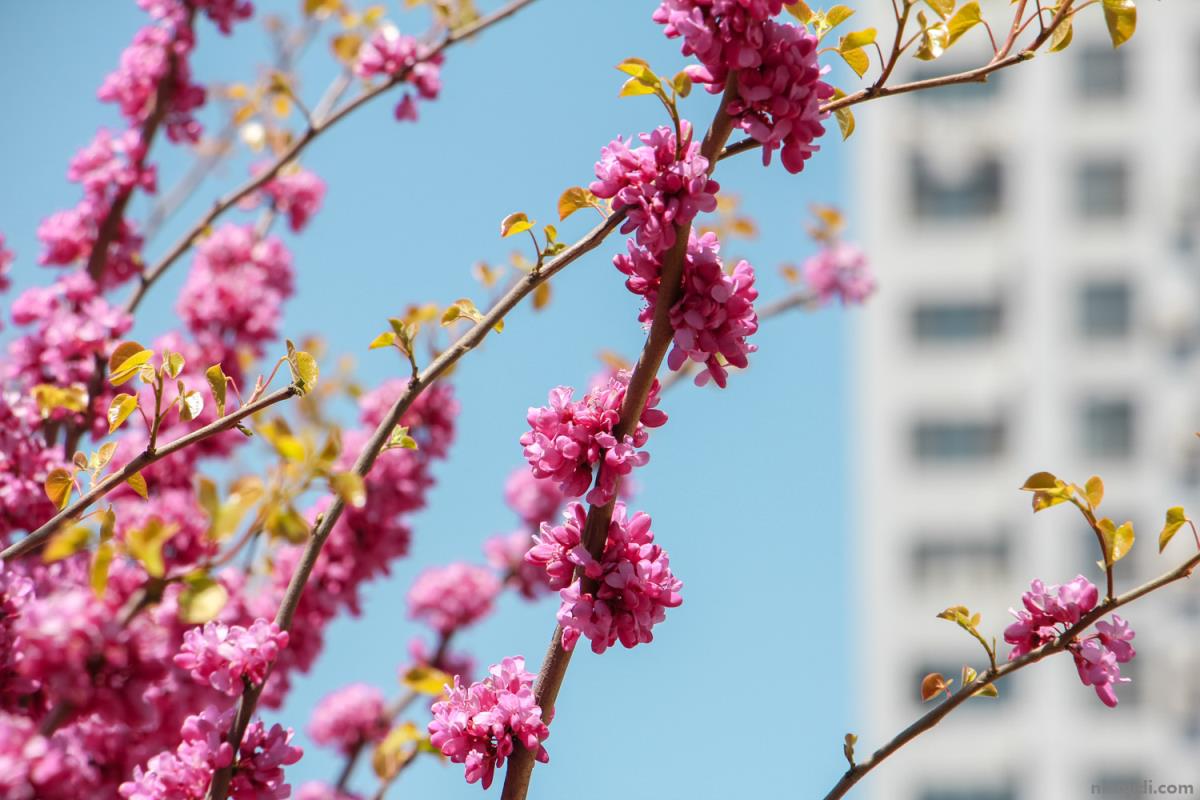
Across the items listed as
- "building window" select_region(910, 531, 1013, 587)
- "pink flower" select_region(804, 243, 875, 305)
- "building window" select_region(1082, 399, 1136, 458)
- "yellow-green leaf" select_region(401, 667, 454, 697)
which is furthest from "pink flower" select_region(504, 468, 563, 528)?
"building window" select_region(1082, 399, 1136, 458)

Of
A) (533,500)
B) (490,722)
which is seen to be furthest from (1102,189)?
(490,722)

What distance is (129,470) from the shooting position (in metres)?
1.66

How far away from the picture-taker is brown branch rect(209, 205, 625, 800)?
167 cm

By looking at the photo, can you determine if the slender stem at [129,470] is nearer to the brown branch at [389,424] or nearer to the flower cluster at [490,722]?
the brown branch at [389,424]

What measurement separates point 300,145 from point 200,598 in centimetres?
194

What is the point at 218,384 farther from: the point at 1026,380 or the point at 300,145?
the point at 1026,380

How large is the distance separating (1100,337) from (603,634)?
24799 millimetres

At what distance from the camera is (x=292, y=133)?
3.45 meters

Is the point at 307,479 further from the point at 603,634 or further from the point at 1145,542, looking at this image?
the point at 1145,542

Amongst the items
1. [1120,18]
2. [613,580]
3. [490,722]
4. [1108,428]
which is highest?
[1108,428]

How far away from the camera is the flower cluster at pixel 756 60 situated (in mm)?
1557

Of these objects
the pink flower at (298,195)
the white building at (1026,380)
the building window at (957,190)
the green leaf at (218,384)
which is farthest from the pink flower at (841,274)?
the building window at (957,190)

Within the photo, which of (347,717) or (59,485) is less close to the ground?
(347,717)

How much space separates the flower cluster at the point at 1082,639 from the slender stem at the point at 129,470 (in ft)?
3.56
